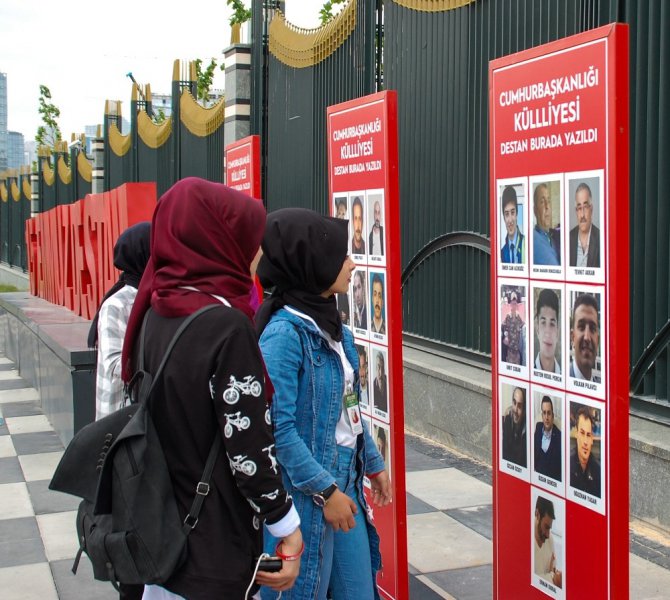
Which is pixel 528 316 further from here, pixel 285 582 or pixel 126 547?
pixel 126 547

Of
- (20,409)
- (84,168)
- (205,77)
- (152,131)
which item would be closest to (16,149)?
(84,168)

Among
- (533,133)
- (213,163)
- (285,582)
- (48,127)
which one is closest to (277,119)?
(213,163)

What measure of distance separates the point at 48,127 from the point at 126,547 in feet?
109

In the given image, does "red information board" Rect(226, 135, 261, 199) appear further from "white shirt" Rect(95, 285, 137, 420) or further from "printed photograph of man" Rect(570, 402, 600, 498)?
"printed photograph of man" Rect(570, 402, 600, 498)

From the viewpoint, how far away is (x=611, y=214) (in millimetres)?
2664

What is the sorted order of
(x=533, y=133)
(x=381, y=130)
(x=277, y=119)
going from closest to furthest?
1. (x=533, y=133)
2. (x=381, y=130)
3. (x=277, y=119)

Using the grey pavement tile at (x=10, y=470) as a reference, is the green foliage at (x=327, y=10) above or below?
above

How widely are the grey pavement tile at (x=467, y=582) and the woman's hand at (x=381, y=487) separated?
110cm

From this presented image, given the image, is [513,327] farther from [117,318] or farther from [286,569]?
[117,318]

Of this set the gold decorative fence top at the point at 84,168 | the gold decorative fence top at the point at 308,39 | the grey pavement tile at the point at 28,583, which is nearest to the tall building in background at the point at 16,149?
the gold decorative fence top at the point at 84,168

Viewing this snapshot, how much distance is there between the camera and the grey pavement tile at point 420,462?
6.39 metres

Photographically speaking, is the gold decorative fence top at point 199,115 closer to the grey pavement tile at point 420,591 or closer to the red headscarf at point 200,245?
the grey pavement tile at point 420,591

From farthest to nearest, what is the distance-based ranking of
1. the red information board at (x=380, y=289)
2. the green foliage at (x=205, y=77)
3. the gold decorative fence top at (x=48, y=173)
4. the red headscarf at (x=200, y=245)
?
the gold decorative fence top at (x=48, y=173) < the green foliage at (x=205, y=77) < the red information board at (x=380, y=289) < the red headscarf at (x=200, y=245)

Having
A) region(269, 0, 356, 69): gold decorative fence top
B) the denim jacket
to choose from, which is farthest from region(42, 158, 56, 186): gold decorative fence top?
the denim jacket
